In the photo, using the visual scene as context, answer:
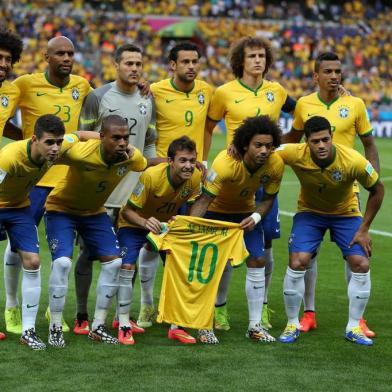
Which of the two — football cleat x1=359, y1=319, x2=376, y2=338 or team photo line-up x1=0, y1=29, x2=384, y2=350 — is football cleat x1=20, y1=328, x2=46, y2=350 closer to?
team photo line-up x1=0, y1=29, x2=384, y2=350

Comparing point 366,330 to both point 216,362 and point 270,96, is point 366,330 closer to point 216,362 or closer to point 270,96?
point 216,362

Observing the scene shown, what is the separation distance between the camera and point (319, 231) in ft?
27.6

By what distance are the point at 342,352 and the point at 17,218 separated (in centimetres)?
292

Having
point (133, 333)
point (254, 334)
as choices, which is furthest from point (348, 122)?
point (133, 333)

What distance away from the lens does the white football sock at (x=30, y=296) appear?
7742 mm

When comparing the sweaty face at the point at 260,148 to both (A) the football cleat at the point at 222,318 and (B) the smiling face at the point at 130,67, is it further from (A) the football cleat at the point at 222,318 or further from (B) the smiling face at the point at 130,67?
(A) the football cleat at the point at 222,318

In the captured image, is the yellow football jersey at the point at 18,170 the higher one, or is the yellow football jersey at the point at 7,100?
the yellow football jersey at the point at 7,100

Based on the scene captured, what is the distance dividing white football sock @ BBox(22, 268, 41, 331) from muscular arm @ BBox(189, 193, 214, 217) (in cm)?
144

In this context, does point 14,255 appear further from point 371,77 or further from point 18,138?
point 371,77

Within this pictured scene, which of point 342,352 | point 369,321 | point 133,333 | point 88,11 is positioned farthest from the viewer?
point 88,11

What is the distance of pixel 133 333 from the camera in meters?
8.39

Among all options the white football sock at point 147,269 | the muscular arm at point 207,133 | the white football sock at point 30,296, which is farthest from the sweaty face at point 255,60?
the white football sock at point 30,296

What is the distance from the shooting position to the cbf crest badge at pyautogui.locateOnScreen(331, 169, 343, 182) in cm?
809

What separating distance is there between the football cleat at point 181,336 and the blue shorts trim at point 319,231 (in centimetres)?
116
